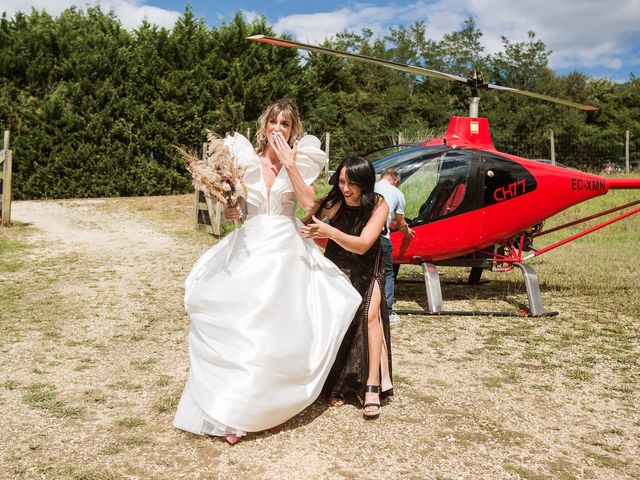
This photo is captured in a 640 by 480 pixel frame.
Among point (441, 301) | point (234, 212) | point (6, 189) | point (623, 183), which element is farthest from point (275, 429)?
point (6, 189)

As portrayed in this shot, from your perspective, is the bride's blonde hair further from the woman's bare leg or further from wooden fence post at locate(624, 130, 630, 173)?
wooden fence post at locate(624, 130, 630, 173)

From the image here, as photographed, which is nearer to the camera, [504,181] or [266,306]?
[266,306]

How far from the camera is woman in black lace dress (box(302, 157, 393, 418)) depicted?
149 inches

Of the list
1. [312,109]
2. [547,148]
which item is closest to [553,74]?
[547,148]

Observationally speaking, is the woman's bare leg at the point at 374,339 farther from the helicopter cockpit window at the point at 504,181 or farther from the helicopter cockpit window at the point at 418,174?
the helicopter cockpit window at the point at 504,181

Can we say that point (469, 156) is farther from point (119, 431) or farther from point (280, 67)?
point (280, 67)

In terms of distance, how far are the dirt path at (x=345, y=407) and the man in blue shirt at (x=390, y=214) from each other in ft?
1.40

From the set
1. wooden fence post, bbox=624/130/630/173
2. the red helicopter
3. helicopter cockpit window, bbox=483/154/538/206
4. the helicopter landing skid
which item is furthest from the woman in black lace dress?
wooden fence post, bbox=624/130/630/173

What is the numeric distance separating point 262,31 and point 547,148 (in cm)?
1040

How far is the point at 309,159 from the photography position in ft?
12.0

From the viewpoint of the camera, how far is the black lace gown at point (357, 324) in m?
3.88

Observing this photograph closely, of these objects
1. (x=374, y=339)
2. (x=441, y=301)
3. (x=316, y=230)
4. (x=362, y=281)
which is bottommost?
(x=441, y=301)

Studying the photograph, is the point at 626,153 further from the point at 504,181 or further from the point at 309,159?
the point at 309,159

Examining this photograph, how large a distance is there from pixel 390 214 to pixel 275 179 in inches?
96.4
